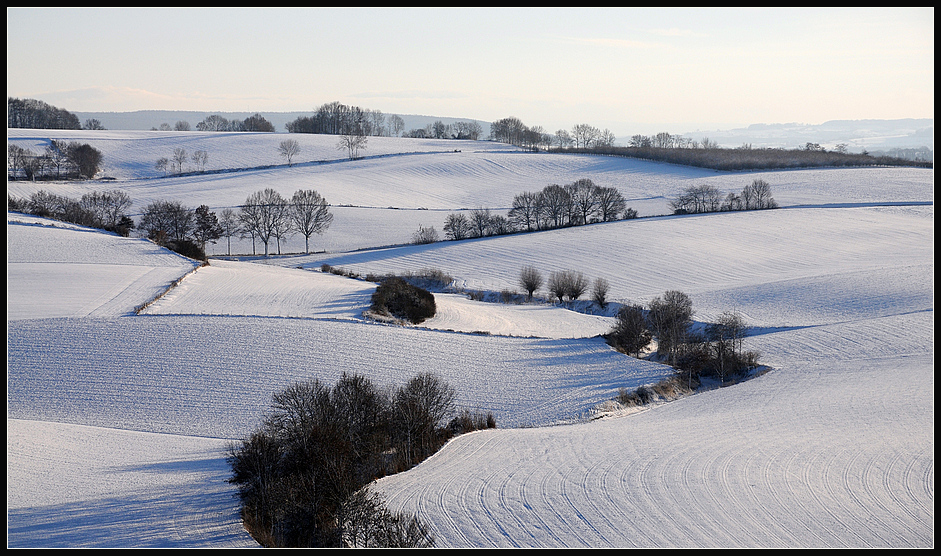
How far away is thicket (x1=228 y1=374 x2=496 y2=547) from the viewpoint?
45.6 feet

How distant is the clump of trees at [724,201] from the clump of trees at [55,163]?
83373 mm

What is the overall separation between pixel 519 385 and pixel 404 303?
1339 centimetres

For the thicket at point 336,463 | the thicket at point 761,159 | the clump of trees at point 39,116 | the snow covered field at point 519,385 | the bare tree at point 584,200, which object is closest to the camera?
the thicket at point 336,463

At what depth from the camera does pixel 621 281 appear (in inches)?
2023

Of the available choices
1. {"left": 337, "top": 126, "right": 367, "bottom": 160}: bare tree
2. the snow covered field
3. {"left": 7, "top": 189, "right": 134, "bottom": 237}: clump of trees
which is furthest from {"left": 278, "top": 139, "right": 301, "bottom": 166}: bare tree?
the snow covered field

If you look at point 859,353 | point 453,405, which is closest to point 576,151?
point 859,353

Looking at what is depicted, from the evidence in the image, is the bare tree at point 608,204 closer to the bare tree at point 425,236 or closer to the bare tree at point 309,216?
the bare tree at point 425,236

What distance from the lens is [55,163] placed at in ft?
317

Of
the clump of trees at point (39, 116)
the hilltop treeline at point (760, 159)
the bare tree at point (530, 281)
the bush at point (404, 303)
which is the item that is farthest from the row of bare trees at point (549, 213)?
the clump of trees at point (39, 116)

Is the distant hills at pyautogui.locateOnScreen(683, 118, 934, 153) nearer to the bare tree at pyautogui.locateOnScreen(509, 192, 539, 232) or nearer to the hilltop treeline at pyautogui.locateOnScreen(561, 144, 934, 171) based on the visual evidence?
the hilltop treeline at pyautogui.locateOnScreen(561, 144, 934, 171)

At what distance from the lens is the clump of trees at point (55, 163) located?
303ft

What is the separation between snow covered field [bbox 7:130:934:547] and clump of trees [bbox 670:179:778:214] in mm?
12526

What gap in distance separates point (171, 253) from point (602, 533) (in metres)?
46.0
